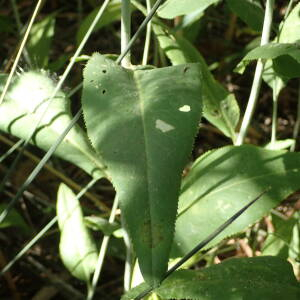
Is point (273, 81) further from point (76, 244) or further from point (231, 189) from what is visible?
point (76, 244)

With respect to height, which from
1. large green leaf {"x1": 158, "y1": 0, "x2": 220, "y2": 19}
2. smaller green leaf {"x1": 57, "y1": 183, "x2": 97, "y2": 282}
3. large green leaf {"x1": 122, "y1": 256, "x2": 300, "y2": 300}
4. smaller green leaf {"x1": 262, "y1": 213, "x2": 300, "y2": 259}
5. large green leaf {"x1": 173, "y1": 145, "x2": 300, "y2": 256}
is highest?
large green leaf {"x1": 158, "y1": 0, "x2": 220, "y2": 19}

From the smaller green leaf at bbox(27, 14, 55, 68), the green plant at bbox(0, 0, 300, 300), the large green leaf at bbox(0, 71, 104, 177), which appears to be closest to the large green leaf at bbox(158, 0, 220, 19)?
the green plant at bbox(0, 0, 300, 300)

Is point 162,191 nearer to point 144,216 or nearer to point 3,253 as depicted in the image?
point 144,216

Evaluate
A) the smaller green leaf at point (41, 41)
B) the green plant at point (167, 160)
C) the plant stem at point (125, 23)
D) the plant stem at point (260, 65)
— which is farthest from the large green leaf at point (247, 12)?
the smaller green leaf at point (41, 41)

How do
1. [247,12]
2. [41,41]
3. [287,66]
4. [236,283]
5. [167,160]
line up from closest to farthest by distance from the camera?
1. [167,160]
2. [236,283]
3. [287,66]
4. [247,12]
5. [41,41]

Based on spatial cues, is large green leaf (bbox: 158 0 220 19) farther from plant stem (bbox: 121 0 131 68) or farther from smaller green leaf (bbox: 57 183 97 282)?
smaller green leaf (bbox: 57 183 97 282)

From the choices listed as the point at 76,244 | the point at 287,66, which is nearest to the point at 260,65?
the point at 287,66
